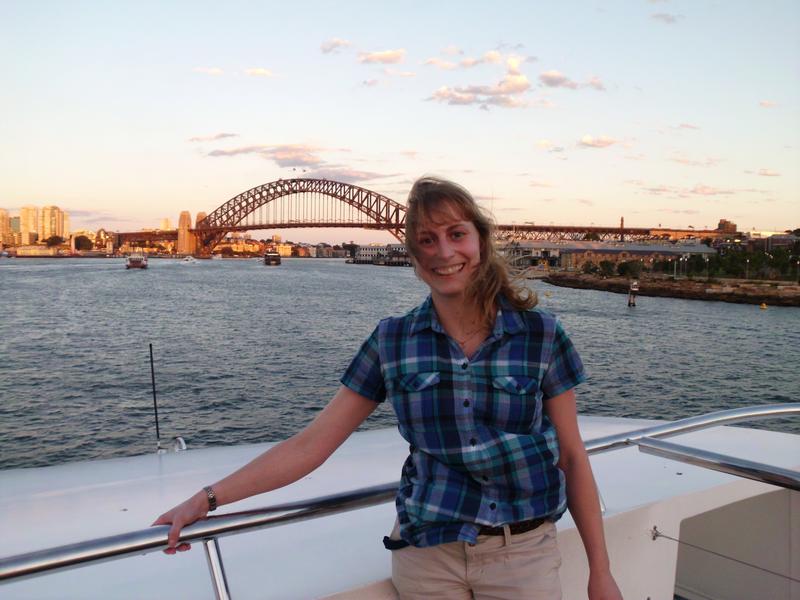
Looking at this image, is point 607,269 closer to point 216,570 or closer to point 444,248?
point 444,248

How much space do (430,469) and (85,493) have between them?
142 cm

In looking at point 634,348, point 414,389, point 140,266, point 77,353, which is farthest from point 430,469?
point 140,266

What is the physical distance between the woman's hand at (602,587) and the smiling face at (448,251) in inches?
18.2

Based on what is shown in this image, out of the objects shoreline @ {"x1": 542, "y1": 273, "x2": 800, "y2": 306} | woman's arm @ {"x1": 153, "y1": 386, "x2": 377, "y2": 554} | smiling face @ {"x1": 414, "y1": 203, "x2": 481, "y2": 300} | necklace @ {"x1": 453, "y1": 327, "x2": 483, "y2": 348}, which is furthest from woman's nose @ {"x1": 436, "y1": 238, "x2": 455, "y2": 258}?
shoreline @ {"x1": 542, "y1": 273, "x2": 800, "y2": 306}

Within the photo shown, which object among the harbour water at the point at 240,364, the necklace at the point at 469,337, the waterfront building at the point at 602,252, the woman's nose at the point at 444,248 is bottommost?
the harbour water at the point at 240,364

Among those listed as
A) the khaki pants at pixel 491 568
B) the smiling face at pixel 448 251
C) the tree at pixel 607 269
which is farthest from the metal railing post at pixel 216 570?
the tree at pixel 607 269

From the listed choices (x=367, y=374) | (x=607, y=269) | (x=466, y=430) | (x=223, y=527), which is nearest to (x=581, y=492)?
(x=466, y=430)

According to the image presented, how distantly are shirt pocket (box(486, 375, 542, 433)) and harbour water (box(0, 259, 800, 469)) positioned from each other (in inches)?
9.6

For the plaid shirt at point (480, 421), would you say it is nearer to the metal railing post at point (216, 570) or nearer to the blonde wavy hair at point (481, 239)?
the blonde wavy hair at point (481, 239)

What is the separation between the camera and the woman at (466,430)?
101 centimetres

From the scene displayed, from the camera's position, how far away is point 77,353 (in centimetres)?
1833

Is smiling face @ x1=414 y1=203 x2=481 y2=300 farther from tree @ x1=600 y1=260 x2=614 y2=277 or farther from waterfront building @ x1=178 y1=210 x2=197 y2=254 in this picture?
waterfront building @ x1=178 y1=210 x2=197 y2=254

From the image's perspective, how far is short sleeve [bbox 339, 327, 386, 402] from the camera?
111cm

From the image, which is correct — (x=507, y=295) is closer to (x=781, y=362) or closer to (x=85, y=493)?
(x=85, y=493)
